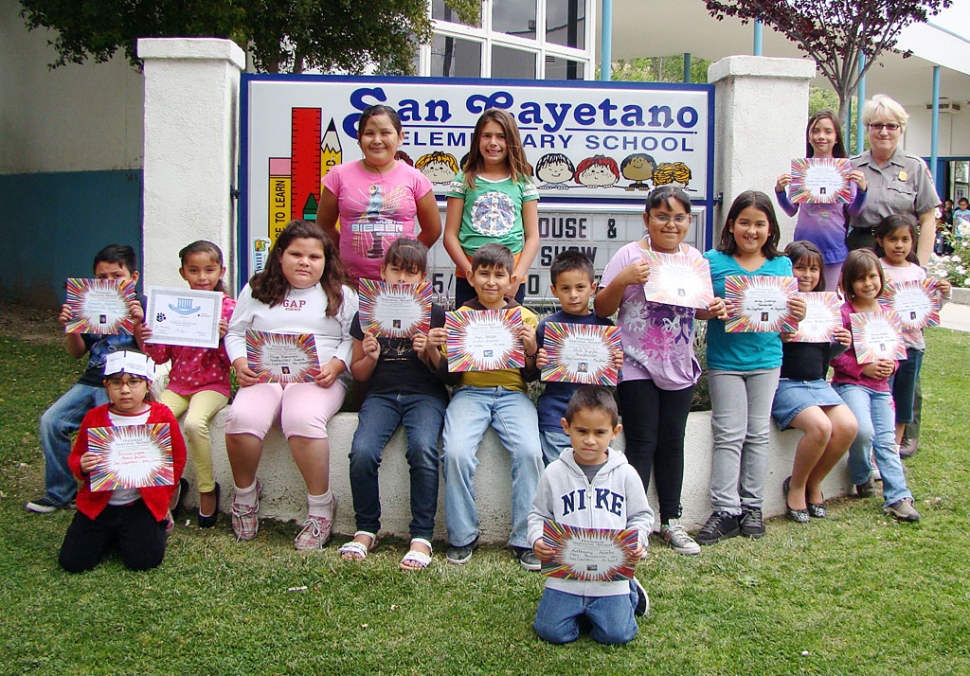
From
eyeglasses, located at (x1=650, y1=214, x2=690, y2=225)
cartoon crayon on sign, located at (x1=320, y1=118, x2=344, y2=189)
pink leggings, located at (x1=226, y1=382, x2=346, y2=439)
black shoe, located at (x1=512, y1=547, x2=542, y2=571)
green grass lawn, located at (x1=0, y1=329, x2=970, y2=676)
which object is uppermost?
cartoon crayon on sign, located at (x1=320, y1=118, x2=344, y2=189)

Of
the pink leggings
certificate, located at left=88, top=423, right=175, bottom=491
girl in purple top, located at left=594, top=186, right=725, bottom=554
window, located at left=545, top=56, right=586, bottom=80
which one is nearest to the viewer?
certificate, located at left=88, top=423, right=175, bottom=491

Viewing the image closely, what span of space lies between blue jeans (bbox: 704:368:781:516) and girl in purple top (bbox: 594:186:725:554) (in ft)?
0.78

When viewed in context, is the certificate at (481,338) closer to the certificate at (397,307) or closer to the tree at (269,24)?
the certificate at (397,307)

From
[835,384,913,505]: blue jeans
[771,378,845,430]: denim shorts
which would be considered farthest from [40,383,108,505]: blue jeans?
[835,384,913,505]: blue jeans

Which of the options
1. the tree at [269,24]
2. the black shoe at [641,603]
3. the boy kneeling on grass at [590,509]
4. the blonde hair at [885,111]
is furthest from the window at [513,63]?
the black shoe at [641,603]

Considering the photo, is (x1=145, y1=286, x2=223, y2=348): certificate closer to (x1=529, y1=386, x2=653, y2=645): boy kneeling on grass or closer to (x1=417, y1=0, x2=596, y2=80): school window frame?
(x1=529, y1=386, x2=653, y2=645): boy kneeling on grass

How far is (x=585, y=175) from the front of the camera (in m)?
6.07

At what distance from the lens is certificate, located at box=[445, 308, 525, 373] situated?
3.99 metres

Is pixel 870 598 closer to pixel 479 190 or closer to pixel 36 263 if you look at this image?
pixel 479 190

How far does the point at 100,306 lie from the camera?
4.36 m

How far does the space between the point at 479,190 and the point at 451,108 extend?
1.45 meters

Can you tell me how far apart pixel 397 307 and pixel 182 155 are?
92.9 inches

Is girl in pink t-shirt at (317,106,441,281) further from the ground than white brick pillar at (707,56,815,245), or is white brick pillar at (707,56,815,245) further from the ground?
white brick pillar at (707,56,815,245)

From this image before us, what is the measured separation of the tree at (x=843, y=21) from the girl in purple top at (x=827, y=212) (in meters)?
7.82
